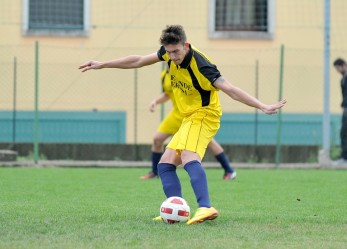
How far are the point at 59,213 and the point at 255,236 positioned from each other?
7.38 feet

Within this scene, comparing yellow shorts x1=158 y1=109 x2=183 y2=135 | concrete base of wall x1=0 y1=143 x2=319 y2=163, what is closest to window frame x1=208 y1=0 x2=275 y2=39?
concrete base of wall x1=0 y1=143 x2=319 y2=163

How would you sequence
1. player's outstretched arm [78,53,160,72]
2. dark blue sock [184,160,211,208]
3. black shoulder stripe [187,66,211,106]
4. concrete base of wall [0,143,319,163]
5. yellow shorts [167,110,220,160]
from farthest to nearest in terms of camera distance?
1. concrete base of wall [0,143,319,163]
2. player's outstretched arm [78,53,160,72]
3. yellow shorts [167,110,220,160]
4. black shoulder stripe [187,66,211,106]
5. dark blue sock [184,160,211,208]

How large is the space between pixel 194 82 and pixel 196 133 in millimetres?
450

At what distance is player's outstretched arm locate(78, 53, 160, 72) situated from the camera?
28.7 feet

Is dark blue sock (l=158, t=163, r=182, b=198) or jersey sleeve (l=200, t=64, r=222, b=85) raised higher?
jersey sleeve (l=200, t=64, r=222, b=85)

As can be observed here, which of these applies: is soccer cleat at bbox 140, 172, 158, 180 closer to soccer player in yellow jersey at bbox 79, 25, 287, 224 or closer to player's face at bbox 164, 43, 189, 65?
soccer player in yellow jersey at bbox 79, 25, 287, 224

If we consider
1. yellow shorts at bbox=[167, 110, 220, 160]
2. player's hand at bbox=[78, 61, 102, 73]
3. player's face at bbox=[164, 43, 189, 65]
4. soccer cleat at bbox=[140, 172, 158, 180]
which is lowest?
soccer cleat at bbox=[140, 172, 158, 180]

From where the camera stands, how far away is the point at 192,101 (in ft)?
28.4

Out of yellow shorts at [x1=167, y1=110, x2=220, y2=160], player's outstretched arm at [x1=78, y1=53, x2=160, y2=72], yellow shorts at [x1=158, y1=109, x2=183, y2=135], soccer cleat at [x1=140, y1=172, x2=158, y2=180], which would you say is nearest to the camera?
yellow shorts at [x1=167, y1=110, x2=220, y2=160]

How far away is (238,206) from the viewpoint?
32.9ft

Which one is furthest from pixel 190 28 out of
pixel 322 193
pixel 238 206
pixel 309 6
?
pixel 238 206

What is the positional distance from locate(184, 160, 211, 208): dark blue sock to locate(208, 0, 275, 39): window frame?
13699mm

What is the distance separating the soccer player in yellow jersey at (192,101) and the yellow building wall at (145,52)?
11472mm

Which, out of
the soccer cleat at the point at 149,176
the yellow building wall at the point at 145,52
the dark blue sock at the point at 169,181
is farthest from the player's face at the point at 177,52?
the yellow building wall at the point at 145,52
